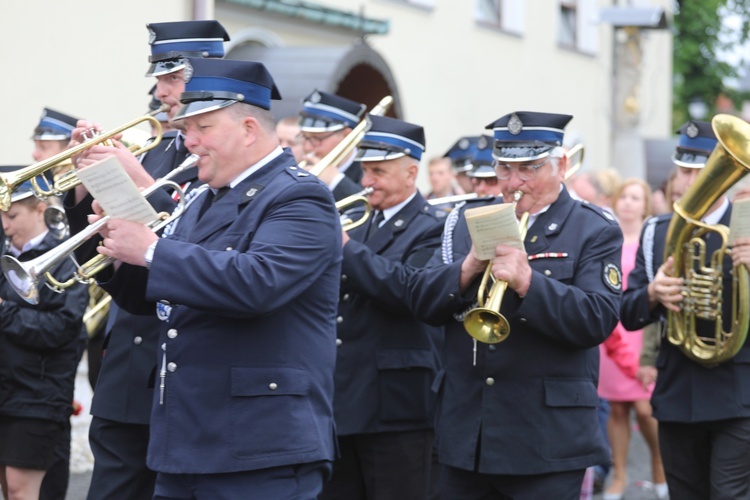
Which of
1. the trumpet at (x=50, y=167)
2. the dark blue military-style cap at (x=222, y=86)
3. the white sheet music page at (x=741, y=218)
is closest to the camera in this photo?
the dark blue military-style cap at (x=222, y=86)

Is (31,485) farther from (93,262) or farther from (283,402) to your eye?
(283,402)

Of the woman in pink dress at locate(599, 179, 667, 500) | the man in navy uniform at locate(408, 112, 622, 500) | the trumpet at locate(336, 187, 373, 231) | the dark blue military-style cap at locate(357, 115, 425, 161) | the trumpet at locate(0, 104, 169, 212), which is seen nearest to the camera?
the trumpet at locate(0, 104, 169, 212)

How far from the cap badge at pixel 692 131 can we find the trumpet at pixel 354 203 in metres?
1.65

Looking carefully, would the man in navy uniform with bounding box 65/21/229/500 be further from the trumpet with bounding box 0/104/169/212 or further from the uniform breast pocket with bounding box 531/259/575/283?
the uniform breast pocket with bounding box 531/259/575/283

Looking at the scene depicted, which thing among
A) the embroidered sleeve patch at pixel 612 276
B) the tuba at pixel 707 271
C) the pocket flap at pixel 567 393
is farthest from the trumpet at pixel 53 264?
the tuba at pixel 707 271

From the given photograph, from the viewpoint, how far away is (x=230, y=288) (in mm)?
4199

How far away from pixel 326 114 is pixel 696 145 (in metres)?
2.00

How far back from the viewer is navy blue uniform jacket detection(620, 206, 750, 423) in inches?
245

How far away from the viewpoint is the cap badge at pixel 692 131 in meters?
6.76

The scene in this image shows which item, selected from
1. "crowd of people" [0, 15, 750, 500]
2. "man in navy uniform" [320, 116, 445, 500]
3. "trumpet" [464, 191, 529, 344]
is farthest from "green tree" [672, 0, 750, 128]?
"trumpet" [464, 191, 529, 344]

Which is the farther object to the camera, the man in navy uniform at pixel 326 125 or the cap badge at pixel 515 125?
the man in navy uniform at pixel 326 125

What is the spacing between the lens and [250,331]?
172 inches

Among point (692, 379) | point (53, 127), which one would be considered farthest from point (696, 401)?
point (53, 127)

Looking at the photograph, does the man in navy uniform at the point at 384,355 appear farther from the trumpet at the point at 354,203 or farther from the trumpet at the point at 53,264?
the trumpet at the point at 53,264
